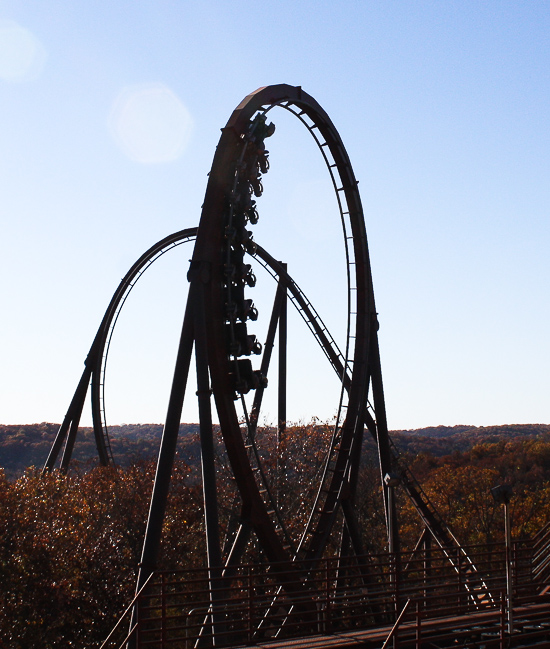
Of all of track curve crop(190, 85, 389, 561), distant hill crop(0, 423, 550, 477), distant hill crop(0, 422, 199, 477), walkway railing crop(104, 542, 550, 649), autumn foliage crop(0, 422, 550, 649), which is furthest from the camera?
distant hill crop(0, 422, 199, 477)

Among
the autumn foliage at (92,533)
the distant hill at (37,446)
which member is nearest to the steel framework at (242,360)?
the autumn foliage at (92,533)

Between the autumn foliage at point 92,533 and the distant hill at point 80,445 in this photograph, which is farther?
the distant hill at point 80,445

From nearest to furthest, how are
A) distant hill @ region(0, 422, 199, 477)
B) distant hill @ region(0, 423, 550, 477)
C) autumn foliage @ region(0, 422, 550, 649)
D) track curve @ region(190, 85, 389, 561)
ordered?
track curve @ region(190, 85, 389, 561)
autumn foliage @ region(0, 422, 550, 649)
distant hill @ region(0, 423, 550, 477)
distant hill @ region(0, 422, 199, 477)

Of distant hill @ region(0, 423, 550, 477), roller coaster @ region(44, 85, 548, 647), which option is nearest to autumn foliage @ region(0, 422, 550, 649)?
roller coaster @ region(44, 85, 548, 647)

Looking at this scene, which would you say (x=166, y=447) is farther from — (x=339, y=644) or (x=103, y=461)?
(x=103, y=461)

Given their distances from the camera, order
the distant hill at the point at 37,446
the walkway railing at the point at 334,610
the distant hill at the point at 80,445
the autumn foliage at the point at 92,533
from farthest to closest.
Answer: the distant hill at the point at 37,446, the distant hill at the point at 80,445, the autumn foliage at the point at 92,533, the walkway railing at the point at 334,610

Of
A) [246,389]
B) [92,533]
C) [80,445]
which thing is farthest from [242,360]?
[80,445]

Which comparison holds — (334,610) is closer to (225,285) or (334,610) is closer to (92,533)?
(225,285)

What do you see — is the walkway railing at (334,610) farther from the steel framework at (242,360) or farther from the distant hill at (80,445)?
the distant hill at (80,445)

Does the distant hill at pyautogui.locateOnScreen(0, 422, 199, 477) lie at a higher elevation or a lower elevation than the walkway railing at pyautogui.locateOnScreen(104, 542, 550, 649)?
higher

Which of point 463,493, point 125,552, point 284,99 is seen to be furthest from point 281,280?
point 463,493

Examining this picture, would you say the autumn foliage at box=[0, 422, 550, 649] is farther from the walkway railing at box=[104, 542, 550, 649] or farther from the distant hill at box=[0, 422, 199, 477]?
the distant hill at box=[0, 422, 199, 477]

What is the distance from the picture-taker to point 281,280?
69.2ft

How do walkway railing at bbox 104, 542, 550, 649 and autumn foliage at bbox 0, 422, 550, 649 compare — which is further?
autumn foliage at bbox 0, 422, 550, 649
